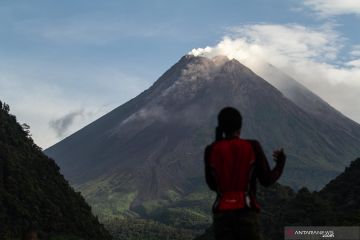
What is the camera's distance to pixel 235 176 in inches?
395

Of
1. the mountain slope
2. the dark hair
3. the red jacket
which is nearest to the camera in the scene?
the red jacket

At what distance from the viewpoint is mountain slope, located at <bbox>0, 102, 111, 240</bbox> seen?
142m

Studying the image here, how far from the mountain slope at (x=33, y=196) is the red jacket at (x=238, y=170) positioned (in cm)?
11941

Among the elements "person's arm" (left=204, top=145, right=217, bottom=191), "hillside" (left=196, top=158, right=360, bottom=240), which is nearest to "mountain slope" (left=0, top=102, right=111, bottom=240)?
"hillside" (left=196, top=158, right=360, bottom=240)

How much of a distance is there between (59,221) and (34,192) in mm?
11273

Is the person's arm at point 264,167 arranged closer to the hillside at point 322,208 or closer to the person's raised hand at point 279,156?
the person's raised hand at point 279,156

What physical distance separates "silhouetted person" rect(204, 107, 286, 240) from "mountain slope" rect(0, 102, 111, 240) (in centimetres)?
11937

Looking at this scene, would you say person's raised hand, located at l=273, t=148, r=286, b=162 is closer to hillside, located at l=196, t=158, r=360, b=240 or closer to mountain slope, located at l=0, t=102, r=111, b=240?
hillside, located at l=196, t=158, r=360, b=240

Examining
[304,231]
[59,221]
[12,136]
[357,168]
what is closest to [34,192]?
[59,221]

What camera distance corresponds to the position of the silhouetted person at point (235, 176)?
983 cm

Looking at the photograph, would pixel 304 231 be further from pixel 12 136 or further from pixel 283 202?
pixel 12 136

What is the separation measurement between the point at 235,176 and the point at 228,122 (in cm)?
84

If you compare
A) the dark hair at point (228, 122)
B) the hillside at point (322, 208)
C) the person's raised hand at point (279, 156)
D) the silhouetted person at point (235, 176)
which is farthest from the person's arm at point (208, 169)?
the hillside at point (322, 208)

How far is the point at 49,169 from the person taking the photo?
171750 mm
